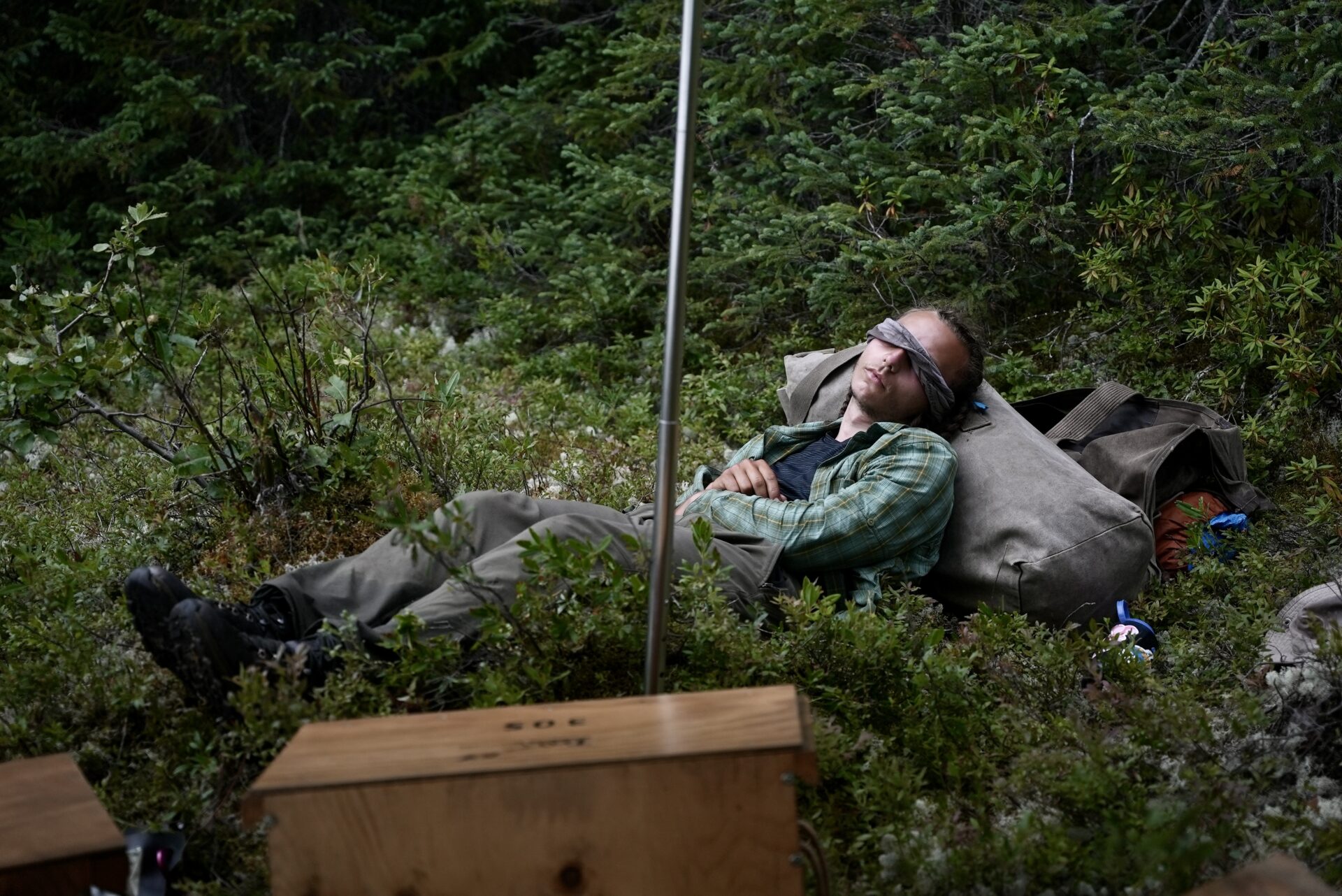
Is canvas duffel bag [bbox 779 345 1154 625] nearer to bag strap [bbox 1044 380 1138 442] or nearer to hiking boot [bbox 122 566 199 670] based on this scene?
bag strap [bbox 1044 380 1138 442]

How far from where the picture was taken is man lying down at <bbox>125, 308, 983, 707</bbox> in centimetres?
282

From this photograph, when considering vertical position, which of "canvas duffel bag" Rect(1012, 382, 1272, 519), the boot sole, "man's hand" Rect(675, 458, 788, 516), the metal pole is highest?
the metal pole

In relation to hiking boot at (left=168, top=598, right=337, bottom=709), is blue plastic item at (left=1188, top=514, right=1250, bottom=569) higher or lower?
lower

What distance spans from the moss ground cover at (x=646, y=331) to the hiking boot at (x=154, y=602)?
0.77 ft

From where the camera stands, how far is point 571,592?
303cm

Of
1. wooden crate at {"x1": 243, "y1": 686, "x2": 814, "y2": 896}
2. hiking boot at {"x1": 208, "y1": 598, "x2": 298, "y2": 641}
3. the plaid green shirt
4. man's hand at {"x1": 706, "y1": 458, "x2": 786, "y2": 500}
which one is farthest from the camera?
man's hand at {"x1": 706, "y1": 458, "x2": 786, "y2": 500}

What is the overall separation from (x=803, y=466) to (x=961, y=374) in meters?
0.64

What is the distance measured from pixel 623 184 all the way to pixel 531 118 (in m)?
1.52

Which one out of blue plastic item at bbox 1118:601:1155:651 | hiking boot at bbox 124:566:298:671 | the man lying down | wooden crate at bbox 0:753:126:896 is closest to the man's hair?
the man lying down

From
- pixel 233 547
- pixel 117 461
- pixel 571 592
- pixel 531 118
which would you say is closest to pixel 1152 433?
pixel 571 592

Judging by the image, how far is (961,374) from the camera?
422 centimetres

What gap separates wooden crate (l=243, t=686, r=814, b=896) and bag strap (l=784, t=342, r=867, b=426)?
2.73 m

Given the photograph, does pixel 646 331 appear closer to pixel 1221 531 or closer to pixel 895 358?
pixel 895 358

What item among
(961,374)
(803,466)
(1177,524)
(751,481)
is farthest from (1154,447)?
(751,481)
